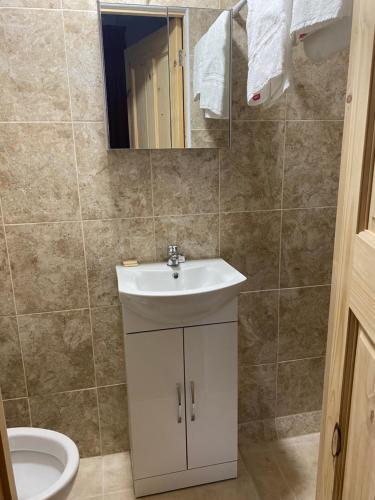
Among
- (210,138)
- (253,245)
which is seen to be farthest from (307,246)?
(210,138)

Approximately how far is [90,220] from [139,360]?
0.63m

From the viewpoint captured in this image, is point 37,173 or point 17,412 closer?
point 37,173

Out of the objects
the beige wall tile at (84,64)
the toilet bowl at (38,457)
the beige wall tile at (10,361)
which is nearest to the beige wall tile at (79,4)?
the beige wall tile at (84,64)

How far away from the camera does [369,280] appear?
597mm

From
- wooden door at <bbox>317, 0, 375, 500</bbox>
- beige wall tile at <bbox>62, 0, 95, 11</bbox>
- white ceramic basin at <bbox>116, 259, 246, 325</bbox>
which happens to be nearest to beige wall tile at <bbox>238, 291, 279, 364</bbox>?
white ceramic basin at <bbox>116, 259, 246, 325</bbox>

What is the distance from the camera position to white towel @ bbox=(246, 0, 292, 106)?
1.23 meters

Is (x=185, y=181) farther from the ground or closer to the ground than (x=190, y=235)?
farther from the ground

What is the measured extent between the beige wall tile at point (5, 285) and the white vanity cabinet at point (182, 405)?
Answer: 1.89 feet

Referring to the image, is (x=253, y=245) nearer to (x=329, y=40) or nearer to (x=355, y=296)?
(x=329, y=40)

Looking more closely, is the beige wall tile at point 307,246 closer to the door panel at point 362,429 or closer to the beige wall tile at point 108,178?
the beige wall tile at point 108,178

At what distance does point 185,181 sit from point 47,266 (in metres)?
0.72

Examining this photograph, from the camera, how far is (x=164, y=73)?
5.24 feet

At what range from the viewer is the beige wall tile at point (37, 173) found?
1.56 meters

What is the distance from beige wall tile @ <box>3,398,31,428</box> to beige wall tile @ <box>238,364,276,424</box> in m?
1.05
